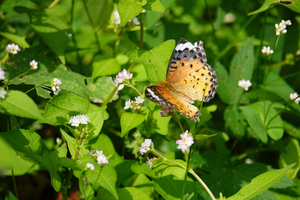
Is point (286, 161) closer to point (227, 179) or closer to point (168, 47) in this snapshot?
point (227, 179)

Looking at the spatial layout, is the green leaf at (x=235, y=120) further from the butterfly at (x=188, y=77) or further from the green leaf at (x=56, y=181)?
the green leaf at (x=56, y=181)

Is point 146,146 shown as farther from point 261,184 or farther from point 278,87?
point 278,87

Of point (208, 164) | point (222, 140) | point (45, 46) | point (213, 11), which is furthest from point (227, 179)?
point (213, 11)

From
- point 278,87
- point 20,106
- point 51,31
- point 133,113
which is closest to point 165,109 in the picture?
point 133,113

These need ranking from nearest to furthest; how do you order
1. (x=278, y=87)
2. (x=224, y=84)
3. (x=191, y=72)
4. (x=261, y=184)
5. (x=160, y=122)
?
1. (x=261, y=184)
2. (x=160, y=122)
3. (x=191, y=72)
4. (x=224, y=84)
5. (x=278, y=87)

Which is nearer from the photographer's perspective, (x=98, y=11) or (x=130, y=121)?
(x=130, y=121)

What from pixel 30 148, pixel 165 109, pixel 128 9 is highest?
pixel 128 9
